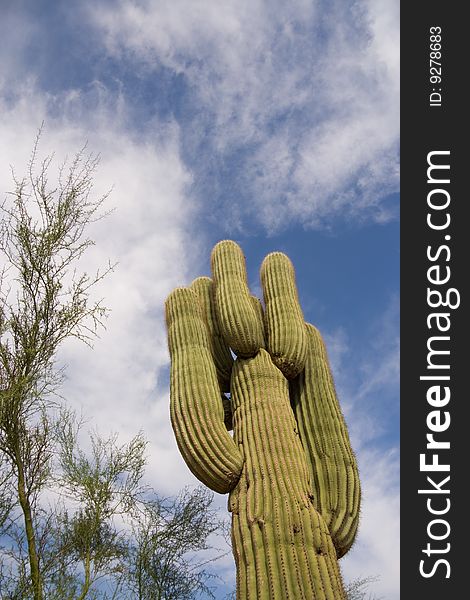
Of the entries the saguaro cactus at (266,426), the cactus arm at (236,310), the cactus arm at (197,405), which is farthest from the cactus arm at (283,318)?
the cactus arm at (197,405)

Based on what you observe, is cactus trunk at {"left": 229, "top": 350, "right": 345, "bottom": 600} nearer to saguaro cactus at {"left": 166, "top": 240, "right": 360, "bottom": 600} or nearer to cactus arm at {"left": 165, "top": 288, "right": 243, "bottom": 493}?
saguaro cactus at {"left": 166, "top": 240, "right": 360, "bottom": 600}

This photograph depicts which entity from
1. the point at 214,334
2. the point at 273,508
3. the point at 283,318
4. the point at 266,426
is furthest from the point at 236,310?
the point at 273,508

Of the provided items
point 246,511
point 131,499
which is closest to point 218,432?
point 246,511

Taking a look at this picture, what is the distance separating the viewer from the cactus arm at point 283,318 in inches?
242

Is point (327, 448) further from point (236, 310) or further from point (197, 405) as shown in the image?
point (236, 310)

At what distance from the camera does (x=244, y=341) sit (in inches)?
239

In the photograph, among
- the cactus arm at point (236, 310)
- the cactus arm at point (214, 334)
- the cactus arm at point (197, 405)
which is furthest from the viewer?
the cactus arm at point (214, 334)

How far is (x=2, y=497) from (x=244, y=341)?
2890 millimetres

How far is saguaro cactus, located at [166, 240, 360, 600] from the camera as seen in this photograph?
15.4ft

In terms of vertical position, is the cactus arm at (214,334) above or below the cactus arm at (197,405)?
above

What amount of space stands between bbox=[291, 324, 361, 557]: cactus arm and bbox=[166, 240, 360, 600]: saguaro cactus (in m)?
0.01

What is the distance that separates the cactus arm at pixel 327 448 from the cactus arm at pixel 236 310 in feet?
2.11

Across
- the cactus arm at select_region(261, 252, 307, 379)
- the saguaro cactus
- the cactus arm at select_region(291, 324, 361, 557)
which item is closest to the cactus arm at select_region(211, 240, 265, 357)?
the saguaro cactus

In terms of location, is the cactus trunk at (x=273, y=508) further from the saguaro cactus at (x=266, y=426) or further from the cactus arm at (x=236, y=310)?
the cactus arm at (x=236, y=310)
